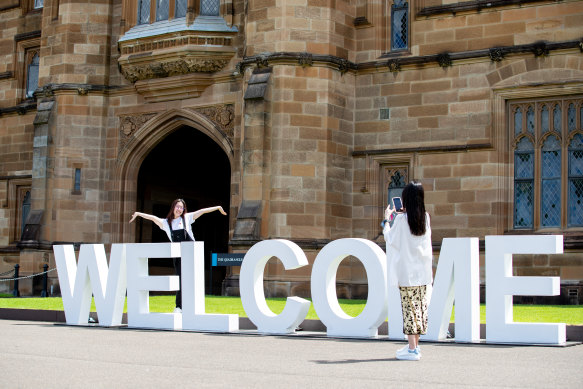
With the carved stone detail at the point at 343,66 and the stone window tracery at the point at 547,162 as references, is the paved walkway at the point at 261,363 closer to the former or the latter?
the stone window tracery at the point at 547,162

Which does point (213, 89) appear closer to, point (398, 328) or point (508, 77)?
point (508, 77)

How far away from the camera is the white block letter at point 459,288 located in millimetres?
10008

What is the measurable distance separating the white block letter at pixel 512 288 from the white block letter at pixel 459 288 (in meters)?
0.16

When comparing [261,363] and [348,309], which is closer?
[261,363]

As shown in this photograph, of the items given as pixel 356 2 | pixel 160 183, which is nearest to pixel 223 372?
pixel 356 2

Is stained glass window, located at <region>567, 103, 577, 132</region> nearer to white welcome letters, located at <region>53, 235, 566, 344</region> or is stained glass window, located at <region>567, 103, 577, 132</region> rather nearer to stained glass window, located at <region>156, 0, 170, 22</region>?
white welcome letters, located at <region>53, 235, 566, 344</region>

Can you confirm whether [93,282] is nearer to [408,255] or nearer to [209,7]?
[408,255]

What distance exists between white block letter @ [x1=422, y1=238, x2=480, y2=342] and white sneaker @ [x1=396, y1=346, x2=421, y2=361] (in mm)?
1685

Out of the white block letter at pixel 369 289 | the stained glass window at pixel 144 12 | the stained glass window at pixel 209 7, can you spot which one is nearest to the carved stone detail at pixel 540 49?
the stained glass window at pixel 209 7

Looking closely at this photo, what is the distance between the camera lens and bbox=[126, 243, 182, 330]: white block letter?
1156cm

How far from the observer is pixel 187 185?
25.4 m

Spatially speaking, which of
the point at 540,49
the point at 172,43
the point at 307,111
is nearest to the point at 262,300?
the point at 307,111

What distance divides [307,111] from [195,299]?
7.86 m

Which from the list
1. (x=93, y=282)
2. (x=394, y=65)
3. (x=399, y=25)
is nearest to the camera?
(x=93, y=282)
